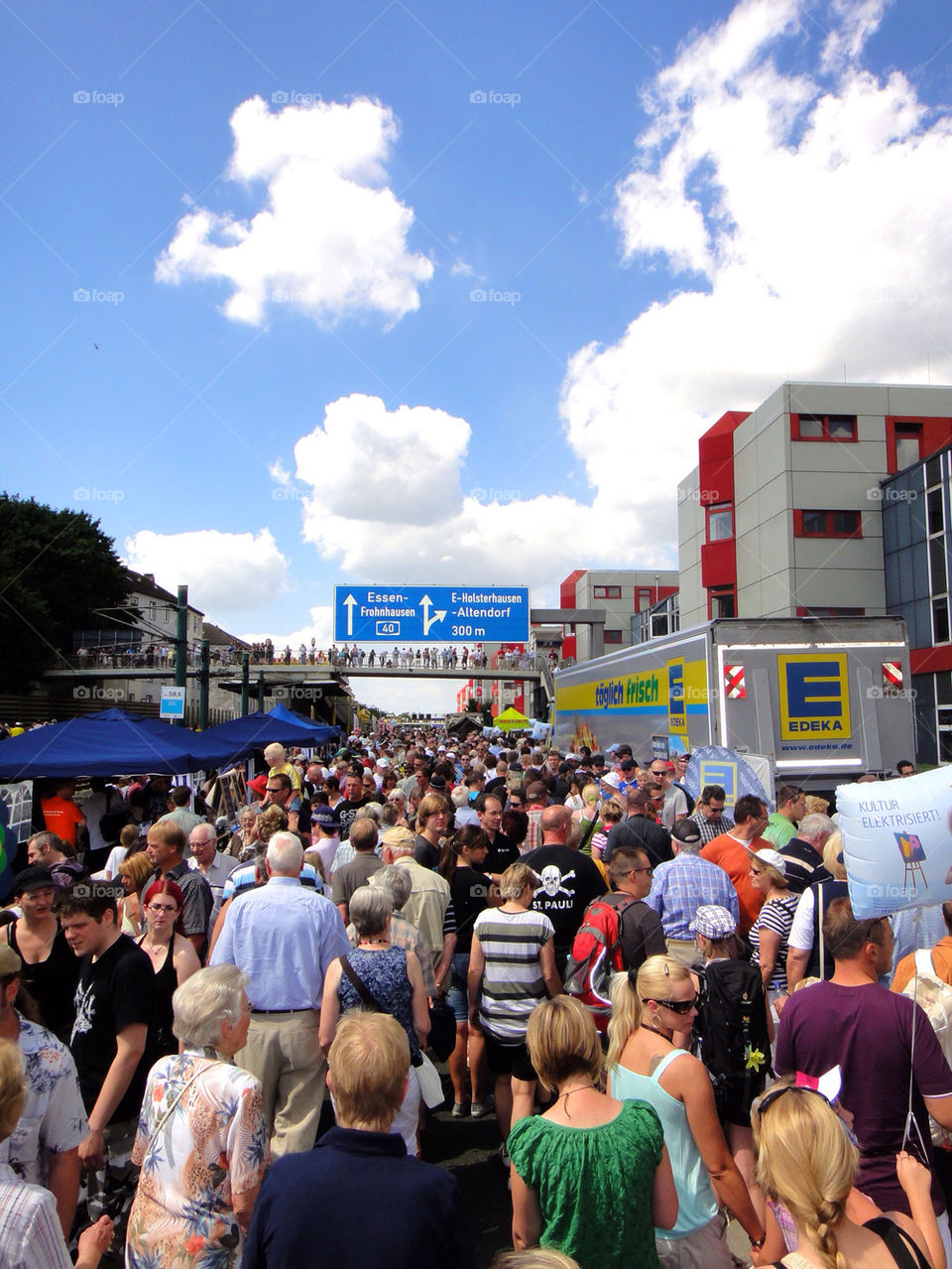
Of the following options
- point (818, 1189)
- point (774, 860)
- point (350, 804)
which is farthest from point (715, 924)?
point (350, 804)

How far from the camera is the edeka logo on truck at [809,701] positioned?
1181 centimetres

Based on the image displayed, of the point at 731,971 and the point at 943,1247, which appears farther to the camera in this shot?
the point at 731,971

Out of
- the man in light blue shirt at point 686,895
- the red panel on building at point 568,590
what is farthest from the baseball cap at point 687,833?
the red panel on building at point 568,590

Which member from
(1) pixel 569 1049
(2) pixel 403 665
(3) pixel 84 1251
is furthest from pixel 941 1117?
(2) pixel 403 665

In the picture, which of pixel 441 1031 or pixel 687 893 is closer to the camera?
pixel 441 1031

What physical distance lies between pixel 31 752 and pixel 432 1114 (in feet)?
21.2

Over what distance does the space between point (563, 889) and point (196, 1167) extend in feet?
10.4

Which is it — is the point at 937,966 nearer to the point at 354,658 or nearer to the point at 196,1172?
the point at 196,1172

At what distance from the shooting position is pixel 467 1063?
5.66 metres

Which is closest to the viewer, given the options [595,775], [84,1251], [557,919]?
[84,1251]

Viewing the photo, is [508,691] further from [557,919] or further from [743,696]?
[557,919]

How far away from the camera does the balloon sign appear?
325cm

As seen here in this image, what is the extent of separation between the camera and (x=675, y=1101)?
9.14 feet

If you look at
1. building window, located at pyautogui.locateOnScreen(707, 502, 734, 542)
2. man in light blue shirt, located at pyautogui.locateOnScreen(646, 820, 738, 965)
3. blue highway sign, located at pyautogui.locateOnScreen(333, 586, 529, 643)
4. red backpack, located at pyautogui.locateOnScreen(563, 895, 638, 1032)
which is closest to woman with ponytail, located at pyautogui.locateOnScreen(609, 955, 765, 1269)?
red backpack, located at pyautogui.locateOnScreen(563, 895, 638, 1032)
